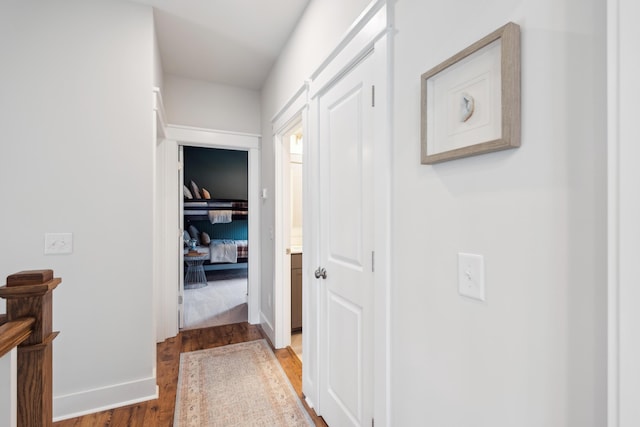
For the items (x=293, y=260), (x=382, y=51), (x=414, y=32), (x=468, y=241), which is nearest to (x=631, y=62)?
(x=468, y=241)

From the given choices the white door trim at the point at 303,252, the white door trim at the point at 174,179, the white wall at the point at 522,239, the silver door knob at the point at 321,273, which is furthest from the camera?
the white door trim at the point at 174,179

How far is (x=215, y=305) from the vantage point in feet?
14.1

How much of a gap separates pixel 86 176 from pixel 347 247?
1747 mm

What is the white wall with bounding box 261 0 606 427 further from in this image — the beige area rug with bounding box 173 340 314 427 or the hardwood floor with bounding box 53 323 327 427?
the hardwood floor with bounding box 53 323 327 427

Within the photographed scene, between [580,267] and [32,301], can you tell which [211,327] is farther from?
[580,267]

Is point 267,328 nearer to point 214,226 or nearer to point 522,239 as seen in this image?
point 522,239

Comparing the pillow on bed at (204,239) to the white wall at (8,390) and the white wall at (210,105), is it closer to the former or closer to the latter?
the white wall at (210,105)

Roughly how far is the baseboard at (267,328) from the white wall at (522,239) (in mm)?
2026

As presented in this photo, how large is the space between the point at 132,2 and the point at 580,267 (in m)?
2.77

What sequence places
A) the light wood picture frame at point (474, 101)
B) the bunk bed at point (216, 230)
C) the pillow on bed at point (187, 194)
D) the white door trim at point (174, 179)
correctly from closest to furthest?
the light wood picture frame at point (474, 101), the white door trim at point (174, 179), the pillow on bed at point (187, 194), the bunk bed at point (216, 230)

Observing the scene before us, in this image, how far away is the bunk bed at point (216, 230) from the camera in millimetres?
6301

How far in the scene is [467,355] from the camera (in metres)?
0.91

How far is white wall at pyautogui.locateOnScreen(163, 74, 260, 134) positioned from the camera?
3150mm

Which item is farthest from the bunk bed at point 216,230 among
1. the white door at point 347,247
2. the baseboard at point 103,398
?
the white door at point 347,247
